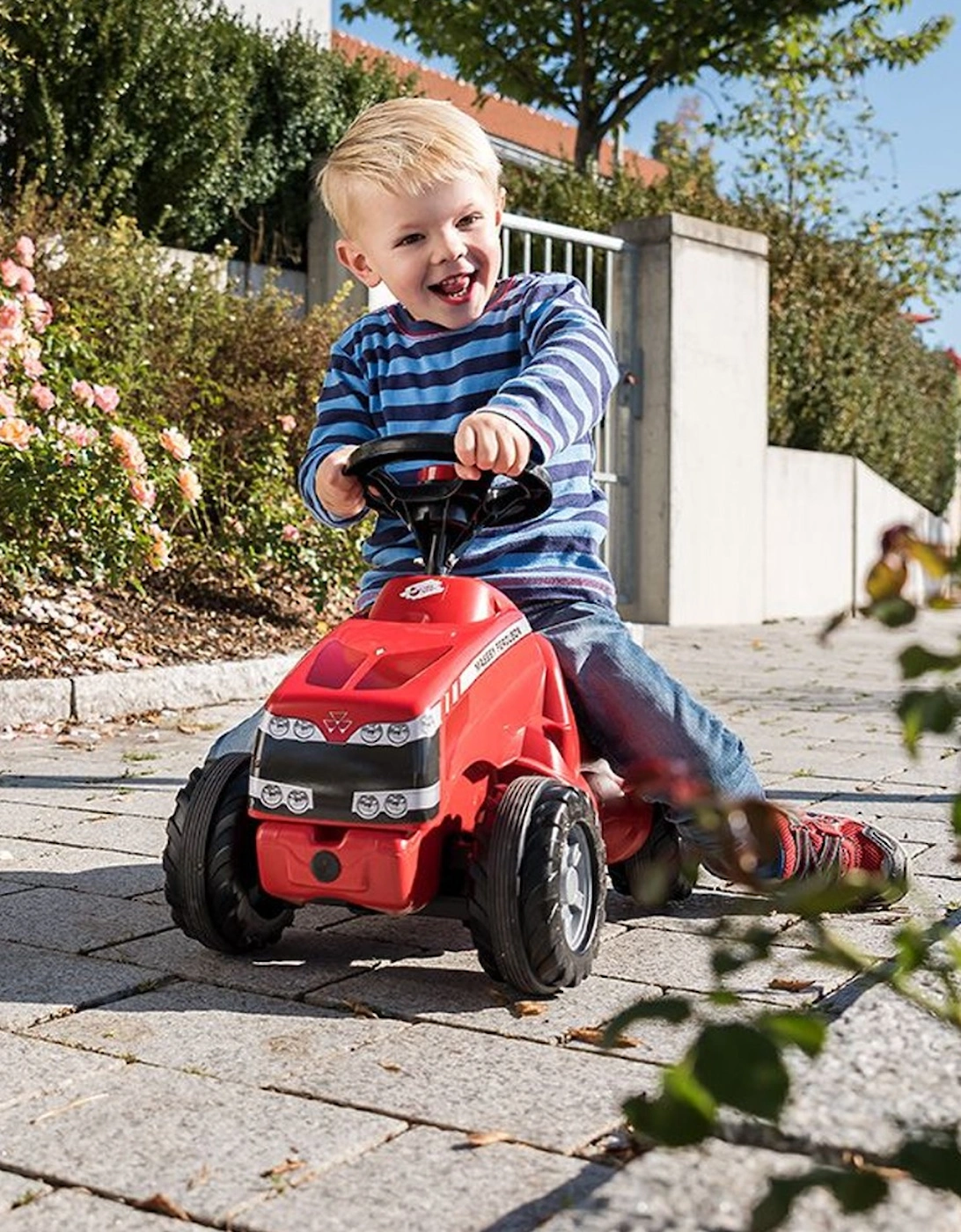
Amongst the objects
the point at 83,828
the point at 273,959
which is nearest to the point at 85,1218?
the point at 273,959

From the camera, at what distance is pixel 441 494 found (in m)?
2.84

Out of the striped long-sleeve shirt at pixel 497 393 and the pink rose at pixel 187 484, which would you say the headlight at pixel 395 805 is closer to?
the striped long-sleeve shirt at pixel 497 393

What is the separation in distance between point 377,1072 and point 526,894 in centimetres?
41

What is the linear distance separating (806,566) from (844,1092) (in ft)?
35.8

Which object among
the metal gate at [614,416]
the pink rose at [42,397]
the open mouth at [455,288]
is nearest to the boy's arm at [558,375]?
the open mouth at [455,288]

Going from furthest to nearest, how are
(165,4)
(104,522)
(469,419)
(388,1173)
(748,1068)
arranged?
1. (165,4)
2. (104,522)
3. (469,419)
4. (388,1173)
5. (748,1068)

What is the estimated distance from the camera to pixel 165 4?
1003cm

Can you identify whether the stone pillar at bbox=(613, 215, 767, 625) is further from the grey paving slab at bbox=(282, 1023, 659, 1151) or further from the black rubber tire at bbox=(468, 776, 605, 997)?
the grey paving slab at bbox=(282, 1023, 659, 1151)

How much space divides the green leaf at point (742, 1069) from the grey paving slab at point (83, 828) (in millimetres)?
2755

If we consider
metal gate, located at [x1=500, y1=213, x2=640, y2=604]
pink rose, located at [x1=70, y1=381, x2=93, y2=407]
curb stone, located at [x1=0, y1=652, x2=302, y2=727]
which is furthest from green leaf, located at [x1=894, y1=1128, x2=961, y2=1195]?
metal gate, located at [x1=500, y1=213, x2=640, y2=604]

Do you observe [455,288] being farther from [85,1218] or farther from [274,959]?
[85,1218]

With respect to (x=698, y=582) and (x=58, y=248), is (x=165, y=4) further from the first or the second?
(x=698, y=582)

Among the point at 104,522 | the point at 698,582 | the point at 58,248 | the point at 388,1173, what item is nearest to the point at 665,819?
the point at 388,1173

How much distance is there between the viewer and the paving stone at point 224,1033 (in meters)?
2.33
